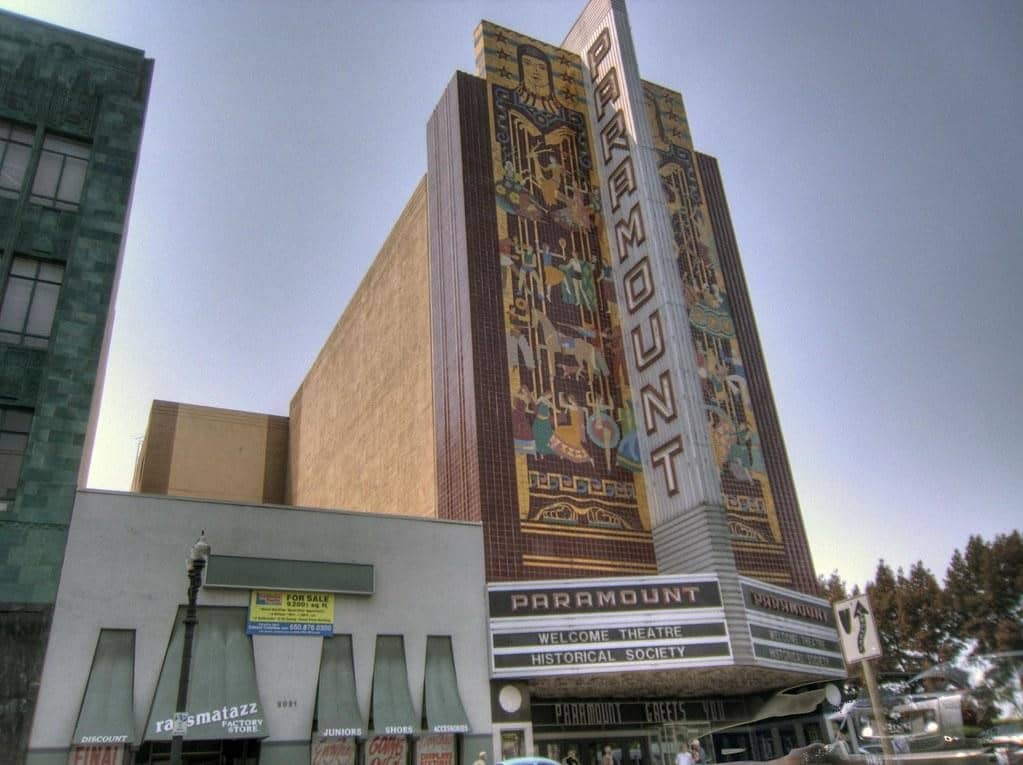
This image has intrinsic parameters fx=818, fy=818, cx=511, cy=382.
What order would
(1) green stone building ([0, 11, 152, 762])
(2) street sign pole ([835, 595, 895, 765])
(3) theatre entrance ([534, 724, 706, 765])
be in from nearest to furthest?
(2) street sign pole ([835, 595, 895, 765]), (1) green stone building ([0, 11, 152, 762]), (3) theatre entrance ([534, 724, 706, 765])

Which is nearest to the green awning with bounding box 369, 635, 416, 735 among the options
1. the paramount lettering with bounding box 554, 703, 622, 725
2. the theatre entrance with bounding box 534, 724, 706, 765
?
the theatre entrance with bounding box 534, 724, 706, 765

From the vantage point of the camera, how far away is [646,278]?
30.8m

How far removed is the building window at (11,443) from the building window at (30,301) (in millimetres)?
2125

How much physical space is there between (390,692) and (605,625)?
6442 millimetres

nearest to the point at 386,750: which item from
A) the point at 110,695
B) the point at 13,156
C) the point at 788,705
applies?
the point at 110,695

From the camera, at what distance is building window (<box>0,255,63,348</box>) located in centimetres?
2302

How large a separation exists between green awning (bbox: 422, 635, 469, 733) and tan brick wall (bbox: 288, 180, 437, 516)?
6979mm

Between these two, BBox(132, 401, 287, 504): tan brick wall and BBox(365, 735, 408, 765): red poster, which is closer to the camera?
BBox(365, 735, 408, 765): red poster

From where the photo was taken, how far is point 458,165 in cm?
3253

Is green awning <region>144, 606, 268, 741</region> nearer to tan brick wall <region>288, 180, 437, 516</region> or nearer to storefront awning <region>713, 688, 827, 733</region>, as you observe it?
tan brick wall <region>288, 180, 437, 516</region>

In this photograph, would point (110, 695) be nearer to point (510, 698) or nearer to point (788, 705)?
Result: point (510, 698)

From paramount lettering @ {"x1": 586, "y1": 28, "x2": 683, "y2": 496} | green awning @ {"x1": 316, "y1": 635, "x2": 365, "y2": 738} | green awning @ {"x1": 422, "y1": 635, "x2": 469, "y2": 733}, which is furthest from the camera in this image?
paramount lettering @ {"x1": 586, "y1": 28, "x2": 683, "y2": 496}

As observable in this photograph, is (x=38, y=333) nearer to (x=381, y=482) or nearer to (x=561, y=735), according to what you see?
(x=381, y=482)

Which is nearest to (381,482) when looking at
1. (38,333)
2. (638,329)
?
(638,329)
